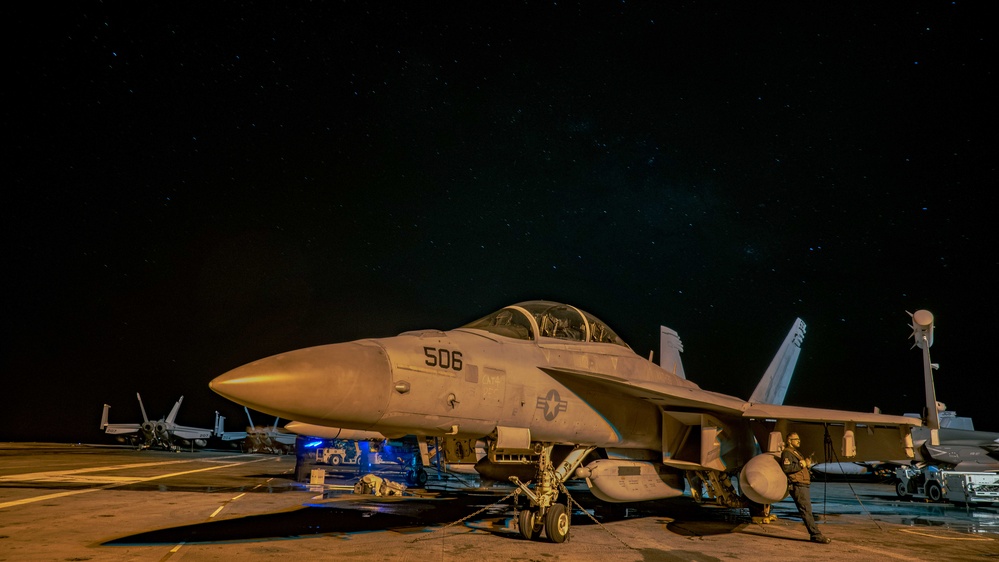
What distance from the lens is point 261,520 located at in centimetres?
864

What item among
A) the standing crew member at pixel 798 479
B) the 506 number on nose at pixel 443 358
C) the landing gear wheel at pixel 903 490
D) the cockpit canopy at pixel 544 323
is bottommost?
the landing gear wheel at pixel 903 490

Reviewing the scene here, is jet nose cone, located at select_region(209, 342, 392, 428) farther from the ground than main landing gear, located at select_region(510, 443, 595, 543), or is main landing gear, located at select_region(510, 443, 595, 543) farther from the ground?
jet nose cone, located at select_region(209, 342, 392, 428)

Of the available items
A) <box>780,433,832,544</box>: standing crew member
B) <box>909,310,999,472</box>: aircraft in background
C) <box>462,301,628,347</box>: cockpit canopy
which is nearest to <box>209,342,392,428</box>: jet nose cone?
<box>462,301,628,347</box>: cockpit canopy

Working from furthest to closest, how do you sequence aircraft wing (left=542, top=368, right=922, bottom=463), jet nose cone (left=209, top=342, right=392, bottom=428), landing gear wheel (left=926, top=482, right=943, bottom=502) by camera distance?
landing gear wheel (left=926, top=482, right=943, bottom=502), aircraft wing (left=542, top=368, right=922, bottom=463), jet nose cone (left=209, top=342, right=392, bottom=428)

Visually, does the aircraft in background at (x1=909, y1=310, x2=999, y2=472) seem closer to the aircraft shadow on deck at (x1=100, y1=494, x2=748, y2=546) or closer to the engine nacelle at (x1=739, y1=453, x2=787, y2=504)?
the aircraft shadow on deck at (x1=100, y1=494, x2=748, y2=546)

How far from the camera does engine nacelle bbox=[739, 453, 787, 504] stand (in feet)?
25.7

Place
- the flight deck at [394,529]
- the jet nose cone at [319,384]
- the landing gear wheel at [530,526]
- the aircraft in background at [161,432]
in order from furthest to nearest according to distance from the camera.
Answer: the aircraft in background at [161,432]
the landing gear wheel at [530,526]
the flight deck at [394,529]
the jet nose cone at [319,384]

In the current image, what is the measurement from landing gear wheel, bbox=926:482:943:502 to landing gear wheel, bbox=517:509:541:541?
1542 centimetres

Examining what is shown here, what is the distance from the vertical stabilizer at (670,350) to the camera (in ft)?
49.8

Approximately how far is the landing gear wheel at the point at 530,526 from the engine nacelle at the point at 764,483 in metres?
2.66

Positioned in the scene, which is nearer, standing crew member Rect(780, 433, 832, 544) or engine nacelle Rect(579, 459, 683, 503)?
engine nacelle Rect(579, 459, 683, 503)

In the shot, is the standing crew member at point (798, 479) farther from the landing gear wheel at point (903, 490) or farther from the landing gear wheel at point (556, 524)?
the landing gear wheel at point (903, 490)

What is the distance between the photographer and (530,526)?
7.37 meters

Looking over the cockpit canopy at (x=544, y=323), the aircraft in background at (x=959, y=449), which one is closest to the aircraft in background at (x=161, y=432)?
the aircraft in background at (x=959, y=449)
